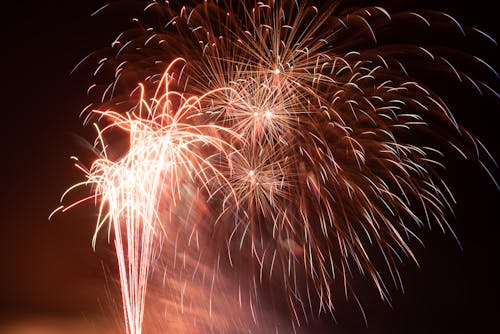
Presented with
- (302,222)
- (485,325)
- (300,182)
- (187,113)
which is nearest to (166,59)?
(187,113)

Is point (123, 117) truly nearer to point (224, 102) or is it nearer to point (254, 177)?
point (224, 102)

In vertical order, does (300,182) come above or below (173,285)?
above

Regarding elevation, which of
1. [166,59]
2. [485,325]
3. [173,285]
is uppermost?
[166,59]

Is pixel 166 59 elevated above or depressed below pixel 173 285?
above

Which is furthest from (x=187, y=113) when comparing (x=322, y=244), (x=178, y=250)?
(x=322, y=244)

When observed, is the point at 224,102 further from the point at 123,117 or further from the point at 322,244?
the point at 322,244

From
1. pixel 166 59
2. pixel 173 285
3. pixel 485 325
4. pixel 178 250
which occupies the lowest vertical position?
pixel 485 325

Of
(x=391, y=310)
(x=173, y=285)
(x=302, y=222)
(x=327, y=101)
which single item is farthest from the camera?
(x=391, y=310)

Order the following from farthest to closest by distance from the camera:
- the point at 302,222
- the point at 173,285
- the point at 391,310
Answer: the point at 391,310 < the point at 173,285 < the point at 302,222

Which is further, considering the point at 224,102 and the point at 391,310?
the point at 391,310
